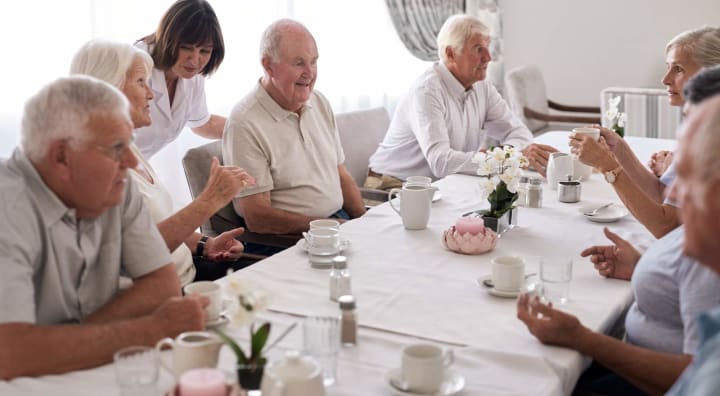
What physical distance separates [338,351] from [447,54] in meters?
2.46

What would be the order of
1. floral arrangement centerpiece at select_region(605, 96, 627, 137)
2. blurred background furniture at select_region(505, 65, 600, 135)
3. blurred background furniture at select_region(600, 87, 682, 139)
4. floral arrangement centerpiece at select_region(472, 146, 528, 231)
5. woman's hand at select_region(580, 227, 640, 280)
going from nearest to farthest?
woman's hand at select_region(580, 227, 640, 280), floral arrangement centerpiece at select_region(472, 146, 528, 231), floral arrangement centerpiece at select_region(605, 96, 627, 137), blurred background furniture at select_region(600, 87, 682, 139), blurred background furniture at select_region(505, 65, 600, 135)

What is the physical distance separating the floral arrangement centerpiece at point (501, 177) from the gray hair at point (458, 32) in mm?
1340

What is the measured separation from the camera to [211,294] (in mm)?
1719

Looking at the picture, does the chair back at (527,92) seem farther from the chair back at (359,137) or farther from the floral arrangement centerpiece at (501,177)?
the floral arrangement centerpiece at (501,177)

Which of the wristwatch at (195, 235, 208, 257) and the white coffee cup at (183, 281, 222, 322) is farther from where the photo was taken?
the wristwatch at (195, 235, 208, 257)

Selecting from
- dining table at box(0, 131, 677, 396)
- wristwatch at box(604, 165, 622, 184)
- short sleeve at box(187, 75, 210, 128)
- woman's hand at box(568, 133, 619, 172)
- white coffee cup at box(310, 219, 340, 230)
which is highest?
short sleeve at box(187, 75, 210, 128)

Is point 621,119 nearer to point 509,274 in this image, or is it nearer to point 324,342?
point 509,274

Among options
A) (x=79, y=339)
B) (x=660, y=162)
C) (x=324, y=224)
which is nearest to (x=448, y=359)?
(x=79, y=339)

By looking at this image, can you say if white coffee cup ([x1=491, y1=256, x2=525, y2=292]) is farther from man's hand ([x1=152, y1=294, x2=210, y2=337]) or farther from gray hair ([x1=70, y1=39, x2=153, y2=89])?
gray hair ([x1=70, y1=39, x2=153, y2=89])

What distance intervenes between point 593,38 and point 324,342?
5044 millimetres

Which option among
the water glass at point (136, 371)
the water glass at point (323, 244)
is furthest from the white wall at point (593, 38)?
the water glass at point (136, 371)

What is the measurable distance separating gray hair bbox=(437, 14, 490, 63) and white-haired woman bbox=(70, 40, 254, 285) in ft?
5.52

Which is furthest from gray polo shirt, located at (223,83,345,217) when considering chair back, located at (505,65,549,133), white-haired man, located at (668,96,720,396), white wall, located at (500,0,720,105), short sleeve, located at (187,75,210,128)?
white wall, located at (500,0,720,105)

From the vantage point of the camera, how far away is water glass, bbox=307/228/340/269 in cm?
221
